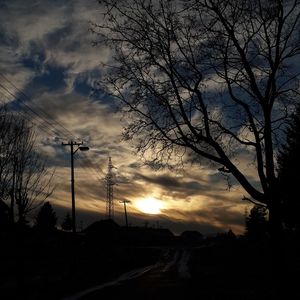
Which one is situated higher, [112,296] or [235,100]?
[235,100]

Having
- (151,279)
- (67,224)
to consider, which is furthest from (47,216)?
(151,279)

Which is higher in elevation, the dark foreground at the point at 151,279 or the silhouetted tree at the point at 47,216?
the silhouetted tree at the point at 47,216

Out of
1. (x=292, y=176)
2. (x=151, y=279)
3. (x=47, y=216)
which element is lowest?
(x=151, y=279)

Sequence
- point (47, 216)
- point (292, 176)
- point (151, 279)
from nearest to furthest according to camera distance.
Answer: point (151, 279) < point (292, 176) < point (47, 216)

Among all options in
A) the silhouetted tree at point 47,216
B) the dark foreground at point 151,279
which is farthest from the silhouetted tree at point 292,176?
the silhouetted tree at point 47,216

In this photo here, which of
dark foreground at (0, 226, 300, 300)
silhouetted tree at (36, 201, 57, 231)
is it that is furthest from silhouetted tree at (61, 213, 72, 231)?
dark foreground at (0, 226, 300, 300)

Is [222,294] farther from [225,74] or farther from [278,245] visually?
[225,74]

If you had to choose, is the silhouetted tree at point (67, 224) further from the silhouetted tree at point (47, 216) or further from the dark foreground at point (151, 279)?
the dark foreground at point (151, 279)

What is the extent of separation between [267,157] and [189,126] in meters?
2.55

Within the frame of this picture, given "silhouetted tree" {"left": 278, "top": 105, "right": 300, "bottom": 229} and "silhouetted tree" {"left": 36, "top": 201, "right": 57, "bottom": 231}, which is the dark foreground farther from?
"silhouetted tree" {"left": 36, "top": 201, "right": 57, "bottom": 231}

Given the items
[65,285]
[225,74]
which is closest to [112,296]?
[65,285]

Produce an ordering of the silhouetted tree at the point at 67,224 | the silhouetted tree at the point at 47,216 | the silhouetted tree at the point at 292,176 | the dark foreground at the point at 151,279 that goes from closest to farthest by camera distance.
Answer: the dark foreground at the point at 151,279
the silhouetted tree at the point at 292,176
the silhouetted tree at the point at 47,216
the silhouetted tree at the point at 67,224

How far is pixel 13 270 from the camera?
4412 centimetres

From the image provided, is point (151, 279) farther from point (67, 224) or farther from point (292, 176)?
point (67, 224)
